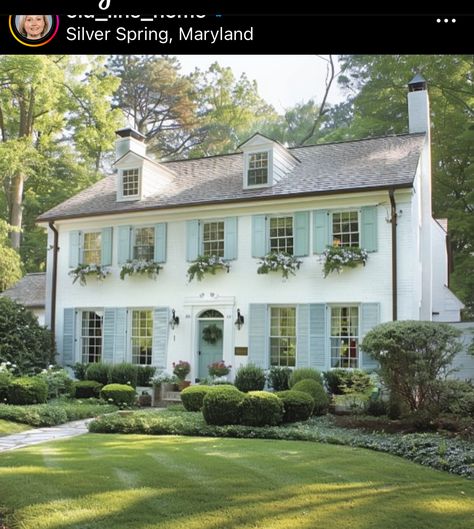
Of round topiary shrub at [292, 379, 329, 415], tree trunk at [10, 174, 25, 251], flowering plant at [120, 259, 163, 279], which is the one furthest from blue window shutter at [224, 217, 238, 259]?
tree trunk at [10, 174, 25, 251]

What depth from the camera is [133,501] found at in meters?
5.62

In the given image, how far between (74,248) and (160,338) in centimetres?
421

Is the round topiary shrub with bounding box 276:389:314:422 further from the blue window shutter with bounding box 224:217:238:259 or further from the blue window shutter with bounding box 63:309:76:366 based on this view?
the blue window shutter with bounding box 63:309:76:366

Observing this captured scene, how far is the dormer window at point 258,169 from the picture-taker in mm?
16797

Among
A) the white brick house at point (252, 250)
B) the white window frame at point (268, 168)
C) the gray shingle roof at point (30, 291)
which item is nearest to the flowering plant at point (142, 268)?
the white brick house at point (252, 250)

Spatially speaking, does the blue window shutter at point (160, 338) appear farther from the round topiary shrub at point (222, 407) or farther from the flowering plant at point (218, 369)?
the round topiary shrub at point (222, 407)

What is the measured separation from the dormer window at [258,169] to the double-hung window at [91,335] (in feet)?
19.6

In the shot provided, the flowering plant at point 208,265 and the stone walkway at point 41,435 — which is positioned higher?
the flowering plant at point 208,265

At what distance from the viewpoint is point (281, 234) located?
1605cm

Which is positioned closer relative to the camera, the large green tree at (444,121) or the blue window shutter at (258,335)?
the blue window shutter at (258,335)

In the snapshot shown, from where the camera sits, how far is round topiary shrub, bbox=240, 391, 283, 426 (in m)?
10.7

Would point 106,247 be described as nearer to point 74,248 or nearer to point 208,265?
point 74,248

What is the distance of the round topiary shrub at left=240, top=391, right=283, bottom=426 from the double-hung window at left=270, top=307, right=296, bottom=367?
15.6 ft
